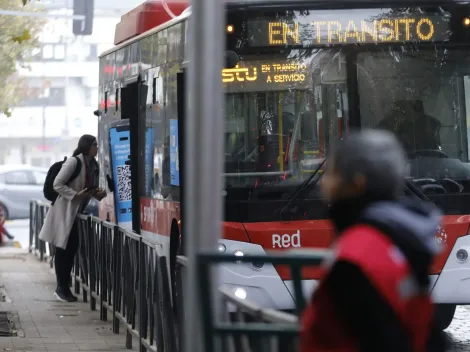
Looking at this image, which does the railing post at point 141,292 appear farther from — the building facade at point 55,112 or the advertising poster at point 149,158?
the building facade at point 55,112

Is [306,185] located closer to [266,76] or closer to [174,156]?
[266,76]

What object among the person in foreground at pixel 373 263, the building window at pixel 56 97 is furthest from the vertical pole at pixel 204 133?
the building window at pixel 56 97

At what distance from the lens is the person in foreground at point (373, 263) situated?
2969 millimetres

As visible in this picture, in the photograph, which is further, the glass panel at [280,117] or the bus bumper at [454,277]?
the glass panel at [280,117]

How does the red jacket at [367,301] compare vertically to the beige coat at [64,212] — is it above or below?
above

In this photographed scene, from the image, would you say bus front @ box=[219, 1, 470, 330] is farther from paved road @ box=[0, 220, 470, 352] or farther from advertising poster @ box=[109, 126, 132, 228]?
advertising poster @ box=[109, 126, 132, 228]

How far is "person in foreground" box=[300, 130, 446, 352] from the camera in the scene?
297 centimetres

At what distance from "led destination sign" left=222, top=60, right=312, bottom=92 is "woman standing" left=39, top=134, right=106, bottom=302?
3.14 m

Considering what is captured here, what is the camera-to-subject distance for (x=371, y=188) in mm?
3217

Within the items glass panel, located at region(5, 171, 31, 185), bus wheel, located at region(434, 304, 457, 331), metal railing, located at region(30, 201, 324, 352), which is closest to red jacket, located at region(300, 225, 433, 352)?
metal railing, located at region(30, 201, 324, 352)

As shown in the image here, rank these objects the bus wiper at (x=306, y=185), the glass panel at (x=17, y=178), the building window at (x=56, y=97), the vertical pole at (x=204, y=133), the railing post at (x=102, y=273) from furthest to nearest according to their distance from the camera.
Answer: the building window at (x=56, y=97), the glass panel at (x=17, y=178), the railing post at (x=102, y=273), the bus wiper at (x=306, y=185), the vertical pole at (x=204, y=133)

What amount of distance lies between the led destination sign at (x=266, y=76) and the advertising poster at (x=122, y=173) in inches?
161

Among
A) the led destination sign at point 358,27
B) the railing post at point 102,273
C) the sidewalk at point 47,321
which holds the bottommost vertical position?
the sidewalk at point 47,321

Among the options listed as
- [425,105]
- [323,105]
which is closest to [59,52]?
[323,105]
